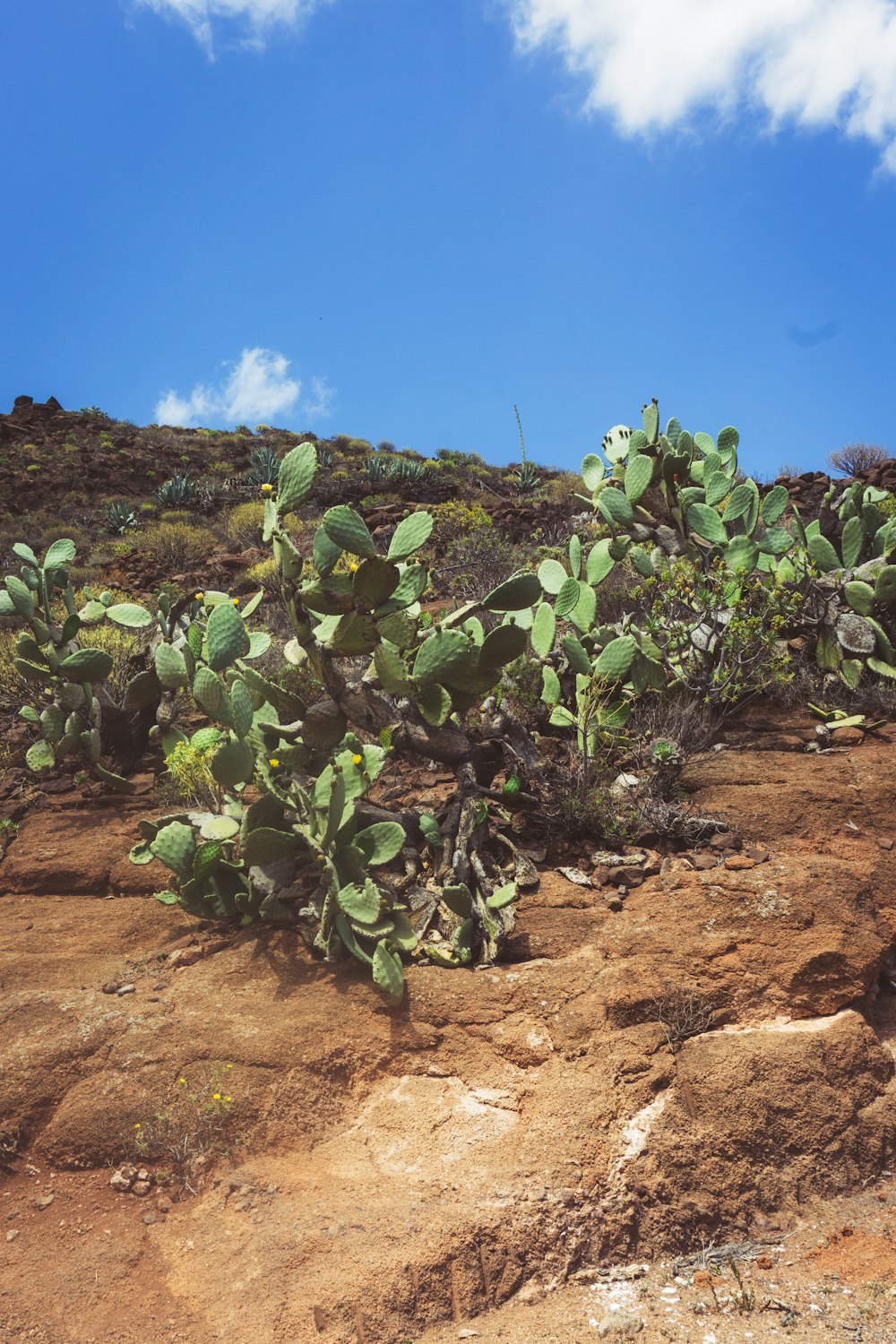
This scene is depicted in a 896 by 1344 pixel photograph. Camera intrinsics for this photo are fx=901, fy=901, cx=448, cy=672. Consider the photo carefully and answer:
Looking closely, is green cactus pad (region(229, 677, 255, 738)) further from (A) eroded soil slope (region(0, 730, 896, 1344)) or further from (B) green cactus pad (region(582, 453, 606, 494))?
(B) green cactus pad (region(582, 453, 606, 494))

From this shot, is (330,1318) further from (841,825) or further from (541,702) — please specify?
(541,702)

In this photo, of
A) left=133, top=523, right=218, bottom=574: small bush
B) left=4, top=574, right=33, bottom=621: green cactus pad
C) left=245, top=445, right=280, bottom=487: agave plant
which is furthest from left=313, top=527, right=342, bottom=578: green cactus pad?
left=245, top=445, right=280, bottom=487: agave plant

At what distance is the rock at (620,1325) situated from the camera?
8.11 feet

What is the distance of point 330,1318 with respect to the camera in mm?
2477

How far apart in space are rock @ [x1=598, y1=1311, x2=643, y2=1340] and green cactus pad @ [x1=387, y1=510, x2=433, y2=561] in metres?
2.85

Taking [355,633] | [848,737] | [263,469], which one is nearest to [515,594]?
[355,633]

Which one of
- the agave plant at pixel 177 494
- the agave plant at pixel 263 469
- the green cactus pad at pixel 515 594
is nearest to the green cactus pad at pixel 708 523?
the green cactus pad at pixel 515 594

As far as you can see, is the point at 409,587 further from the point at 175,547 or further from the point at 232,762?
the point at 175,547

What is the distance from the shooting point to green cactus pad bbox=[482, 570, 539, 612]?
408cm

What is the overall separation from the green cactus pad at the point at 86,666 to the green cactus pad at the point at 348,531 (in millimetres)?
2528

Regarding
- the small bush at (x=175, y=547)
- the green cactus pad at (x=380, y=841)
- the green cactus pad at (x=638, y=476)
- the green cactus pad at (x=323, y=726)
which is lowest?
the green cactus pad at (x=380, y=841)

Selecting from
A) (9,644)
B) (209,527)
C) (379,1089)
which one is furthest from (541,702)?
(209,527)

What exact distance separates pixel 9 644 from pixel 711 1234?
315 inches

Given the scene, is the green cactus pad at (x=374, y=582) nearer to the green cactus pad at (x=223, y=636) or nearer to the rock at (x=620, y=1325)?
the green cactus pad at (x=223, y=636)
